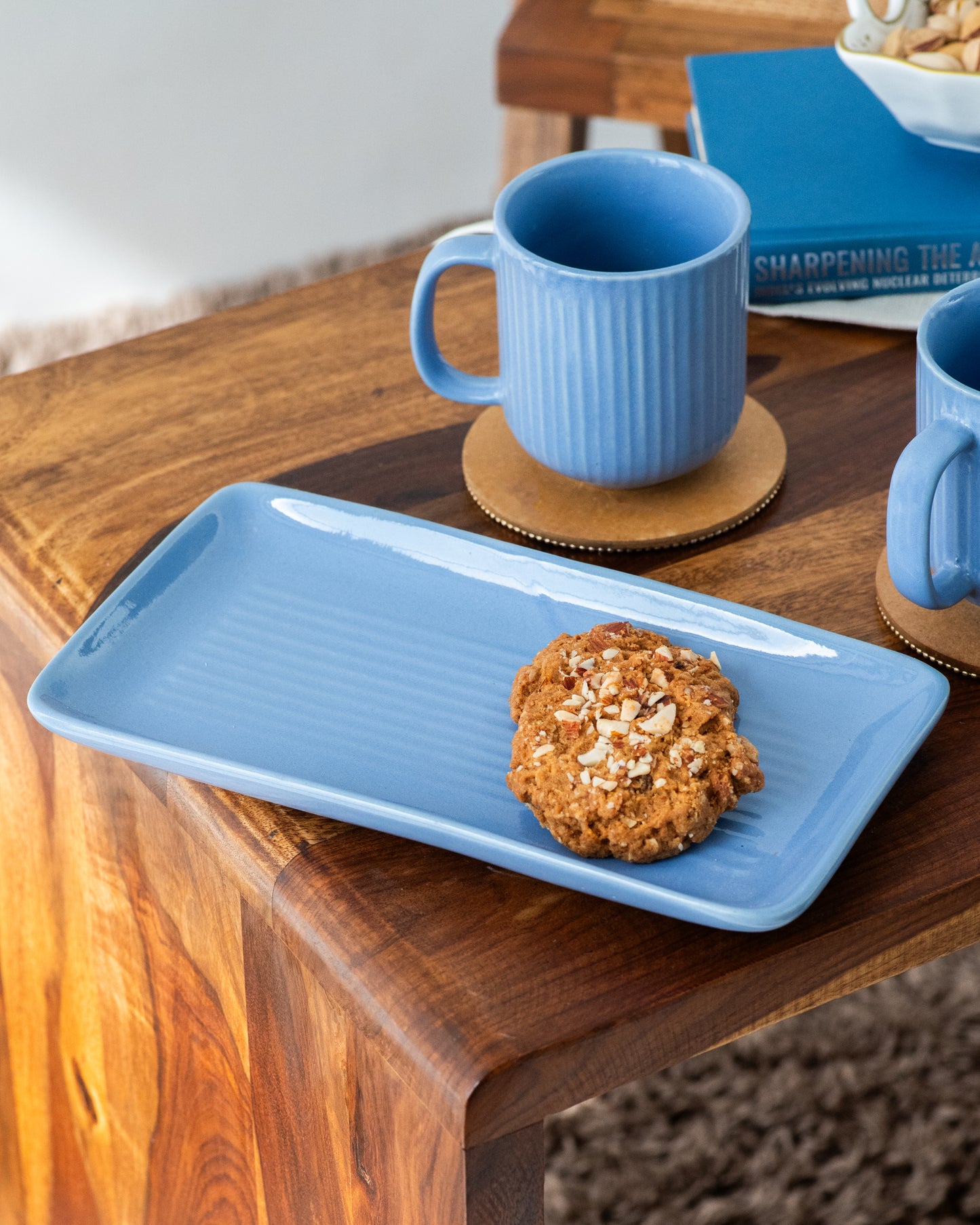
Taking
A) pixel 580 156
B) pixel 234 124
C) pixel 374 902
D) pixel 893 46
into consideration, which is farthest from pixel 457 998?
pixel 234 124

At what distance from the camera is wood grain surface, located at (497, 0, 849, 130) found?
119cm

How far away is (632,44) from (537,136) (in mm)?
170

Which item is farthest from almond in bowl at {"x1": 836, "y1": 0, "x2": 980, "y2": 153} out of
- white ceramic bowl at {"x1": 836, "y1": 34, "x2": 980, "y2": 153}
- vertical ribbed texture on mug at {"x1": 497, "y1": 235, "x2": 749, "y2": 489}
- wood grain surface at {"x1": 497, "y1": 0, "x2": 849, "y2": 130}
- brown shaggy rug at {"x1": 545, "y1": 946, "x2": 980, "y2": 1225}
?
brown shaggy rug at {"x1": 545, "y1": 946, "x2": 980, "y2": 1225}

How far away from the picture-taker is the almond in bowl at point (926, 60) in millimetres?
760

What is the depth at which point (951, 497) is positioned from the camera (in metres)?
0.54

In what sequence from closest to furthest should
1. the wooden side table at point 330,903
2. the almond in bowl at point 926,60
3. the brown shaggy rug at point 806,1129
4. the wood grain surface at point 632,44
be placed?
the wooden side table at point 330,903
the almond in bowl at point 926,60
the brown shaggy rug at point 806,1129
the wood grain surface at point 632,44

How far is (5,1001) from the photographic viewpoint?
84 centimetres

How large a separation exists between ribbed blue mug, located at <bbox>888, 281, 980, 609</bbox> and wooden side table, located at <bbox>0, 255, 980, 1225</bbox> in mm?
51

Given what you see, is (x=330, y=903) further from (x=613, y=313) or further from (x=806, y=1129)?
(x=806, y=1129)

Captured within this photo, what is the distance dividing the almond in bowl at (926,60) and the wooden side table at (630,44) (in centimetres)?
39

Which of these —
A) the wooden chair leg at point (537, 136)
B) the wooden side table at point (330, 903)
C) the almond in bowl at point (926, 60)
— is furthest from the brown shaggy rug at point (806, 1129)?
the wooden chair leg at point (537, 136)

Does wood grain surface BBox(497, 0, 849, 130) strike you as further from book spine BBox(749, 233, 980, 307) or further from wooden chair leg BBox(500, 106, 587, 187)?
book spine BBox(749, 233, 980, 307)

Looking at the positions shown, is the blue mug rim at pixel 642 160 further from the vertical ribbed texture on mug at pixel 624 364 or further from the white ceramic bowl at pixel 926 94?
the white ceramic bowl at pixel 926 94

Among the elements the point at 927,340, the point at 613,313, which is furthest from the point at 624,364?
the point at 927,340
